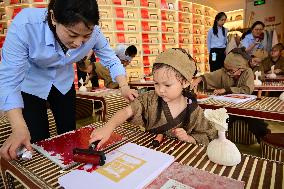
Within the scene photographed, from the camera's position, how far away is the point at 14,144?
36.8 inches

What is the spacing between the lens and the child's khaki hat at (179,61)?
1192mm

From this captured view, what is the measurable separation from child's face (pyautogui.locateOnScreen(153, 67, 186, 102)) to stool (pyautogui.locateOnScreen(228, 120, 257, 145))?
70.4 inches

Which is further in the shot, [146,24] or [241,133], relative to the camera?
[146,24]

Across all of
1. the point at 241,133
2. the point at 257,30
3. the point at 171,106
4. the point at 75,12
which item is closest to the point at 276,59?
the point at 257,30

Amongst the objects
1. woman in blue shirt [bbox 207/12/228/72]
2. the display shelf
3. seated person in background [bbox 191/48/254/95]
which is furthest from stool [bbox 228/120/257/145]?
the display shelf

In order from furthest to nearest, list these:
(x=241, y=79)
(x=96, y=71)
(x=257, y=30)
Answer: (x=257, y=30) < (x=96, y=71) < (x=241, y=79)

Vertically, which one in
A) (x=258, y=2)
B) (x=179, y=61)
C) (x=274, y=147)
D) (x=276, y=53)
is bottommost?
(x=274, y=147)

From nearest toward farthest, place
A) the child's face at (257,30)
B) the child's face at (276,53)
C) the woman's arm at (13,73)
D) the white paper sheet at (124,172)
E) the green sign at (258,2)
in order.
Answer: the white paper sheet at (124,172), the woman's arm at (13,73), the child's face at (276,53), the child's face at (257,30), the green sign at (258,2)

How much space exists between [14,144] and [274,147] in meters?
1.66

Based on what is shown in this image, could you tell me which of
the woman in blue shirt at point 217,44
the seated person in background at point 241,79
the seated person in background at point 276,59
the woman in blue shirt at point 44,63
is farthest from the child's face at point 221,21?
the woman in blue shirt at point 44,63

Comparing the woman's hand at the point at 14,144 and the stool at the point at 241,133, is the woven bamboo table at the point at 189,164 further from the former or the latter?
the stool at the point at 241,133

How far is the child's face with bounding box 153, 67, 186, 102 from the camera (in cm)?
122

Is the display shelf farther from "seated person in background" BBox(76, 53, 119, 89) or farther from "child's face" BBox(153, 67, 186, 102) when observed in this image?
"child's face" BBox(153, 67, 186, 102)

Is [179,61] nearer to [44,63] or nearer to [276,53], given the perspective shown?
[44,63]
